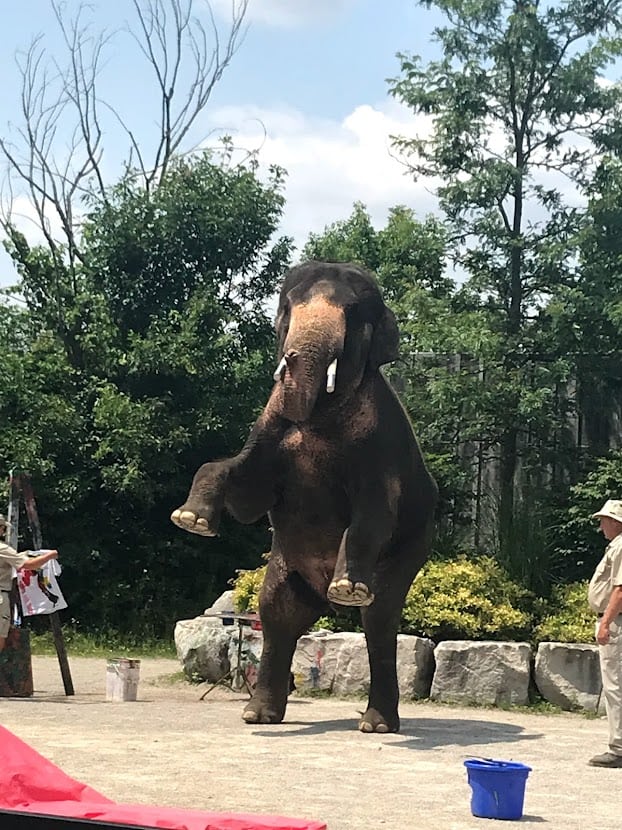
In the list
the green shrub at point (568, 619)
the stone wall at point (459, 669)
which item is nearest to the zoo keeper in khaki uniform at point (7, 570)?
the stone wall at point (459, 669)

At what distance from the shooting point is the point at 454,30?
45.3ft

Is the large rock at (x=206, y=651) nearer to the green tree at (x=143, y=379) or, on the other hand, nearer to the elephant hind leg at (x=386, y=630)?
the elephant hind leg at (x=386, y=630)

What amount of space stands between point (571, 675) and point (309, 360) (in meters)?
4.14

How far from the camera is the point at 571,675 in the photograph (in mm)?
10195

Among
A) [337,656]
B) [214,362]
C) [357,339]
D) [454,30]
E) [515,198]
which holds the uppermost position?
[454,30]

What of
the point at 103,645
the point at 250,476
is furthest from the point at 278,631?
the point at 103,645

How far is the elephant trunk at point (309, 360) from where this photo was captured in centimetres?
758

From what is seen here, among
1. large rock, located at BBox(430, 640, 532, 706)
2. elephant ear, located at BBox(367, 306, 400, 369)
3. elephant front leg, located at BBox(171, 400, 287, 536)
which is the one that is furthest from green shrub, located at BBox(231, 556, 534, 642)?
elephant ear, located at BBox(367, 306, 400, 369)

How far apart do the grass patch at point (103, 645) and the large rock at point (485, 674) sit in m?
5.10

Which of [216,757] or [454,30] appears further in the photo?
[454,30]

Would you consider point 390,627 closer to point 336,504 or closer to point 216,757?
point 336,504

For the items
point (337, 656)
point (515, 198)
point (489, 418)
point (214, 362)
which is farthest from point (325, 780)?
point (214, 362)

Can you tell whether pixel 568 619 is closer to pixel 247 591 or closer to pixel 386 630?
pixel 247 591

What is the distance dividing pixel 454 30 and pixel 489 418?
169 inches
